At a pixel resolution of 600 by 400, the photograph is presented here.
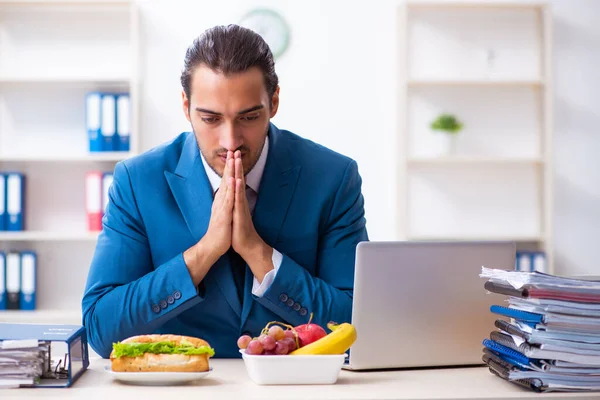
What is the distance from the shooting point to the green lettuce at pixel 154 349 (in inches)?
54.6

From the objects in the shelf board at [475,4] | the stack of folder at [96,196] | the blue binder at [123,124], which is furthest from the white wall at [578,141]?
the stack of folder at [96,196]

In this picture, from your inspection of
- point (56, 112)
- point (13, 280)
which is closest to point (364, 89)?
point (56, 112)

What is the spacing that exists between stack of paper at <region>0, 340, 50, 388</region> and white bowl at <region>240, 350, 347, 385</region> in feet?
1.23

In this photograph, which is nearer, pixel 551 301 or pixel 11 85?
pixel 551 301

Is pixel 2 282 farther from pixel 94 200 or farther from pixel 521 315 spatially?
pixel 521 315

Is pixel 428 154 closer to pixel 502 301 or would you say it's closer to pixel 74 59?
pixel 74 59

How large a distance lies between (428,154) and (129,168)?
2.54 m

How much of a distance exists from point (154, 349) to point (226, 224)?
0.50 meters

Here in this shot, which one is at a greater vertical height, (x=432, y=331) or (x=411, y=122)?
(x=411, y=122)

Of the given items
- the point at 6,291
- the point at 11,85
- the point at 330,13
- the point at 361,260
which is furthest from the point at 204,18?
the point at 361,260

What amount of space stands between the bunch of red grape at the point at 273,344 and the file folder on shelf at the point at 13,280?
2836 mm

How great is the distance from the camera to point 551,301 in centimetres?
140

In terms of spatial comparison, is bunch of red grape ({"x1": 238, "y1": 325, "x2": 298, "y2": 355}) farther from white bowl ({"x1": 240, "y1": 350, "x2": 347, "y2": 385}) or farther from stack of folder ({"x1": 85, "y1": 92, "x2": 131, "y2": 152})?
stack of folder ({"x1": 85, "y1": 92, "x2": 131, "y2": 152})

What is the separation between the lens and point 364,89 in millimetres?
4270
